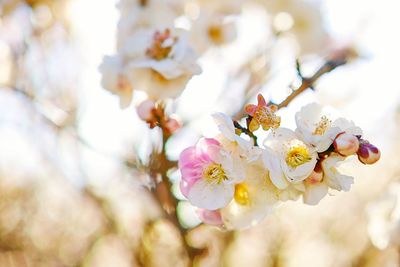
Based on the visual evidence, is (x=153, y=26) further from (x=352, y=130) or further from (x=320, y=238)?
(x=320, y=238)

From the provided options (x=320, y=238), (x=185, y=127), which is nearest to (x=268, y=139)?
(x=185, y=127)

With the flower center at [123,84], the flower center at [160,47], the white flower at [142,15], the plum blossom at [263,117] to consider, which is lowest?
the flower center at [123,84]

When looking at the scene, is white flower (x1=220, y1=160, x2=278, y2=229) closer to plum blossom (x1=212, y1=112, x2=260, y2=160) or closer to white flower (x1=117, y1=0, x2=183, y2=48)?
plum blossom (x1=212, y1=112, x2=260, y2=160)

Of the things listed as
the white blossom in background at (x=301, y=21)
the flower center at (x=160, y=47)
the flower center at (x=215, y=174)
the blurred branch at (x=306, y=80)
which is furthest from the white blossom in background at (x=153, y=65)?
the white blossom in background at (x=301, y=21)

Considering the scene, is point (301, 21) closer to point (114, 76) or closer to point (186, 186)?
point (114, 76)

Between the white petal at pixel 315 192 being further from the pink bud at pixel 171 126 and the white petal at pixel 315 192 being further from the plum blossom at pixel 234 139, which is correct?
the pink bud at pixel 171 126

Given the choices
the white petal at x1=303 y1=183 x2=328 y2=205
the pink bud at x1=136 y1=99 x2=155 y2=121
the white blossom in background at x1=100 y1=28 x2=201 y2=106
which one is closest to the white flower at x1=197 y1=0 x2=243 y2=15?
the white blossom in background at x1=100 y1=28 x2=201 y2=106
